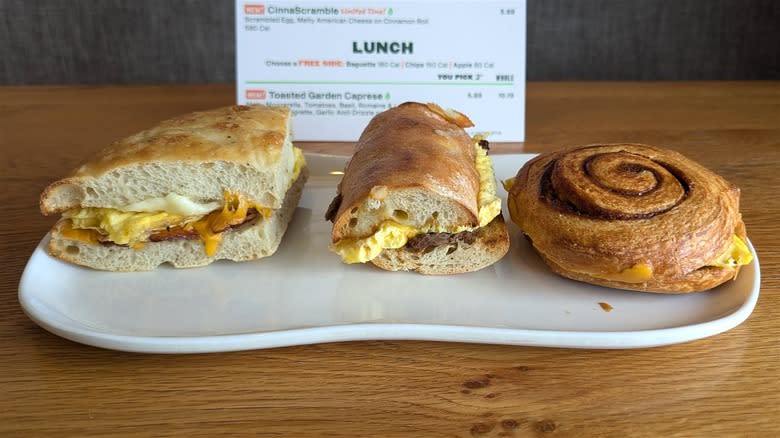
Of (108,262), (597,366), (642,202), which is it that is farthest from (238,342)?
(642,202)

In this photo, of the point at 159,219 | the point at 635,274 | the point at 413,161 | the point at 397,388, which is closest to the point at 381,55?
the point at 413,161

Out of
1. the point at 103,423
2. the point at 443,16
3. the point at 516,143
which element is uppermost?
the point at 443,16

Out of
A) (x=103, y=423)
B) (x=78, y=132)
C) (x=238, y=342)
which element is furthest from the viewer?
(x=78, y=132)

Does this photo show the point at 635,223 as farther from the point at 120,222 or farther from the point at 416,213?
the point at 120,222

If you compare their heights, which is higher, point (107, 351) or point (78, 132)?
point (78, 132)

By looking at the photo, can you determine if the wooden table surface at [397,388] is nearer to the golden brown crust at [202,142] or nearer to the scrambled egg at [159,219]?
the scrambled egg at [159,219]

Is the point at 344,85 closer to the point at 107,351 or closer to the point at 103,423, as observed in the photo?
the point at 107,351

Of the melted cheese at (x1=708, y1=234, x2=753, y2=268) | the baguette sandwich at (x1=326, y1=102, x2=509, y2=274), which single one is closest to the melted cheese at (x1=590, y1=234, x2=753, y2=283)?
the melted cheese at (x1=708, y1=234, x2=753, y2=268)
